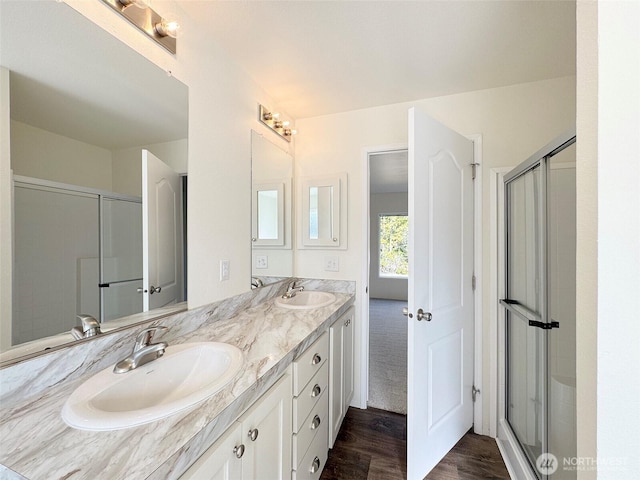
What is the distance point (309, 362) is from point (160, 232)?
0.89m

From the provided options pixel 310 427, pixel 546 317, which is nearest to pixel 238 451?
pixel 310 427

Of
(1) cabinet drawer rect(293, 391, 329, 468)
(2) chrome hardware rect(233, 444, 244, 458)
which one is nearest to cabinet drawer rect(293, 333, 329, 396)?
(1) cabinet drawer rect(293, 391, 329, 468)

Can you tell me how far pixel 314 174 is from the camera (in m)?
2.22

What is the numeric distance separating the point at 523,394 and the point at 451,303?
0.66m

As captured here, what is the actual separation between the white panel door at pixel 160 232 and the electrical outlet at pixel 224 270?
255mm

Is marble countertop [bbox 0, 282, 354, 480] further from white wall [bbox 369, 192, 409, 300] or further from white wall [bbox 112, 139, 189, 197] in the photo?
white wall [bbox 369, 192, 409, 300]

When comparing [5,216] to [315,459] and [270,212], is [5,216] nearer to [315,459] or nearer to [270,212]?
[270,212]

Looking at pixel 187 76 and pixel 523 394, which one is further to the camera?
pixel 523 394

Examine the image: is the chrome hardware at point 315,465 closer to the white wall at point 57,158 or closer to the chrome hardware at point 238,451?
the chrome hardware at point 238,451

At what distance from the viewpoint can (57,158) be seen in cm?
79

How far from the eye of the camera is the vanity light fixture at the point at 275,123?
5.92ft
